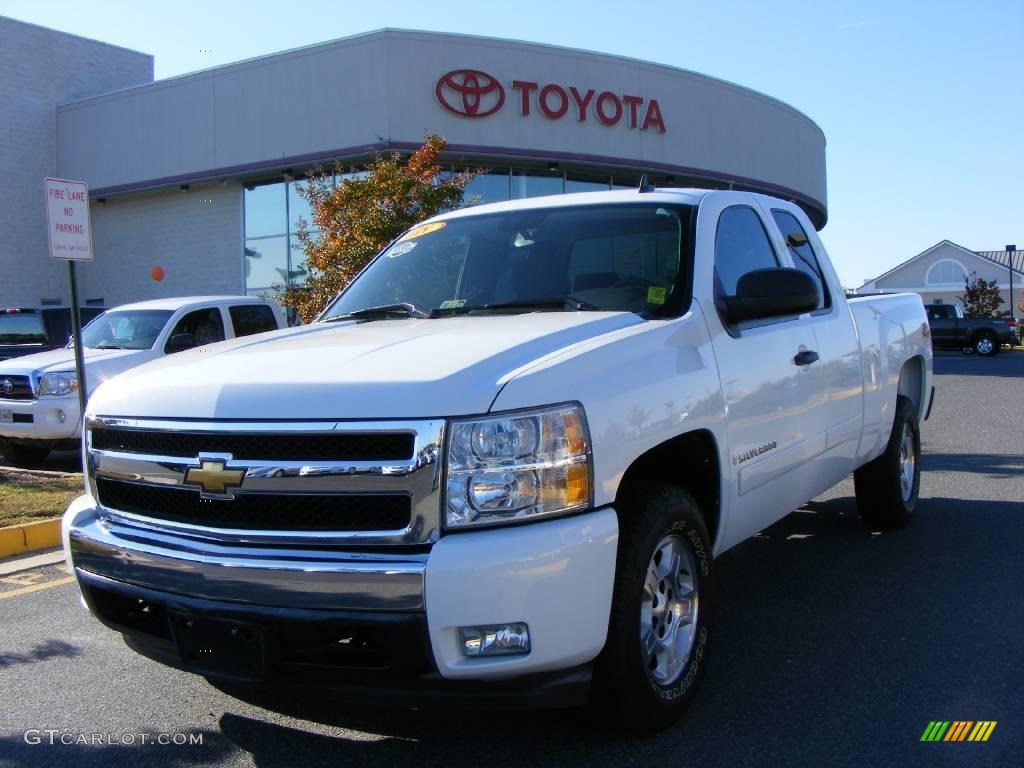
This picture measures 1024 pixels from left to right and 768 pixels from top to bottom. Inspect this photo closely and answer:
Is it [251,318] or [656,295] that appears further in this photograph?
[251,318]

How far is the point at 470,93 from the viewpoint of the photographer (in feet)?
73.1

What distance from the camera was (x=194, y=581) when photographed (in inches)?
114

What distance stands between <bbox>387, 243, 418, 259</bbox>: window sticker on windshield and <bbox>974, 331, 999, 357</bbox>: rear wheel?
33115 millimetres

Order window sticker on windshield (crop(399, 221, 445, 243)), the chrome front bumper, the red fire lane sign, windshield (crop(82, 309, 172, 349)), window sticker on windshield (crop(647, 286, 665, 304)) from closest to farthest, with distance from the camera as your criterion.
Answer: the chrome front bumper < window sticker on windshield (crop(647, 286, 665, 304)) < window sticker on windshield (crop(399, 221, 445, 243)) < the red fire lane sign < windshield (crop(82, 309, 172, 349))

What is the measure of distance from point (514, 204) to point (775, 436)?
1785 millimetres

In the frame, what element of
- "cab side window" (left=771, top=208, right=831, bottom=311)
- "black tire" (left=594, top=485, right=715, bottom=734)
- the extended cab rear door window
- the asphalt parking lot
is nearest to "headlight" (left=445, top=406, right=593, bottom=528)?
"black tire" (left=594, top=485, right=715, bottom=734)

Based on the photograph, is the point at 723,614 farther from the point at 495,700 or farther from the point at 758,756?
the point at 495,700

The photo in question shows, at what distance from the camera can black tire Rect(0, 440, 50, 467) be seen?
33.3 ft

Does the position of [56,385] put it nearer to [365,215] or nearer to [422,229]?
[365,215]

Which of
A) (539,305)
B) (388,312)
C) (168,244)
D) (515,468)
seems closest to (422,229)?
(388,312)

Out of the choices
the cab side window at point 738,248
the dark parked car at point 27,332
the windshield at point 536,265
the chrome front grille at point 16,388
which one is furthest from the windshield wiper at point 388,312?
the dark parked car at point 27,332

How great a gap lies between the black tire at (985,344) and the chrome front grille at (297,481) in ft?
115

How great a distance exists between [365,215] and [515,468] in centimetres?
900

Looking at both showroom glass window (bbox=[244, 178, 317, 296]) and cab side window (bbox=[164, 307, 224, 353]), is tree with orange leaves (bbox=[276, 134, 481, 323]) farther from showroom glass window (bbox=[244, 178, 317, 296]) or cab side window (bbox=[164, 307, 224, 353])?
showroom glass window (bbox=[244, 178, 317, 296])
